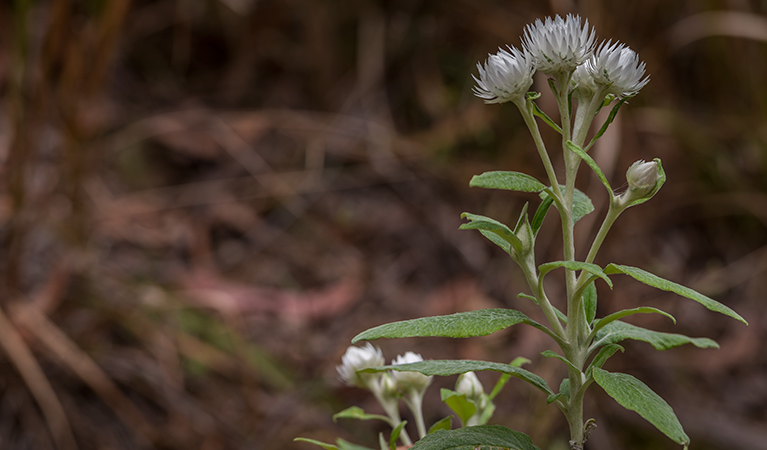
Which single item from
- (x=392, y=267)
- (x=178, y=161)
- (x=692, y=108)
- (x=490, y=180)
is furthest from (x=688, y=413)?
(x=178, y=161)

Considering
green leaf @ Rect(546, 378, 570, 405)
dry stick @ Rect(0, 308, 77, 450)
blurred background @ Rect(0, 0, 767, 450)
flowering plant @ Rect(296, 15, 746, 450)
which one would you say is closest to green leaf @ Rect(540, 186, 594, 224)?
flowering plant @ Rect(296, 15, 746, 450)

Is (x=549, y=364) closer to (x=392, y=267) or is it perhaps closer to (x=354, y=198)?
(x=392, y=267)

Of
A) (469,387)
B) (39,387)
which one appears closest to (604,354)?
(469,387)

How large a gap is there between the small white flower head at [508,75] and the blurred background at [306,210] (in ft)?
4.34

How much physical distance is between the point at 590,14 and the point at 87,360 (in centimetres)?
165

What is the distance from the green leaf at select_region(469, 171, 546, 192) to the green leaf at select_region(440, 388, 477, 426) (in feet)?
0.46

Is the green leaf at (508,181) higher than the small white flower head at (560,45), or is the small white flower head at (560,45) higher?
the small white flower head at (560,45)

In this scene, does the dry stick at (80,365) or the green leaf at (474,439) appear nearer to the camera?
the green leaf at (474,439)

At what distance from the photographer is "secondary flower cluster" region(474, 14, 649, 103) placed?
419 mm

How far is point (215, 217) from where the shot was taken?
250 centimetres

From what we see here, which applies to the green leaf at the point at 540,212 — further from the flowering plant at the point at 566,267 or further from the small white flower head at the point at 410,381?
the small white flower head at the point at 410,381

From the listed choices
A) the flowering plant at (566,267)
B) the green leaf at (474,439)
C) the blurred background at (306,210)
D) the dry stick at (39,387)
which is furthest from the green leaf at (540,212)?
the dry stick at (39,387)

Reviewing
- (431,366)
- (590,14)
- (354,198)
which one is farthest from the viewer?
(354,198)

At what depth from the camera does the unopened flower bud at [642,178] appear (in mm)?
405
